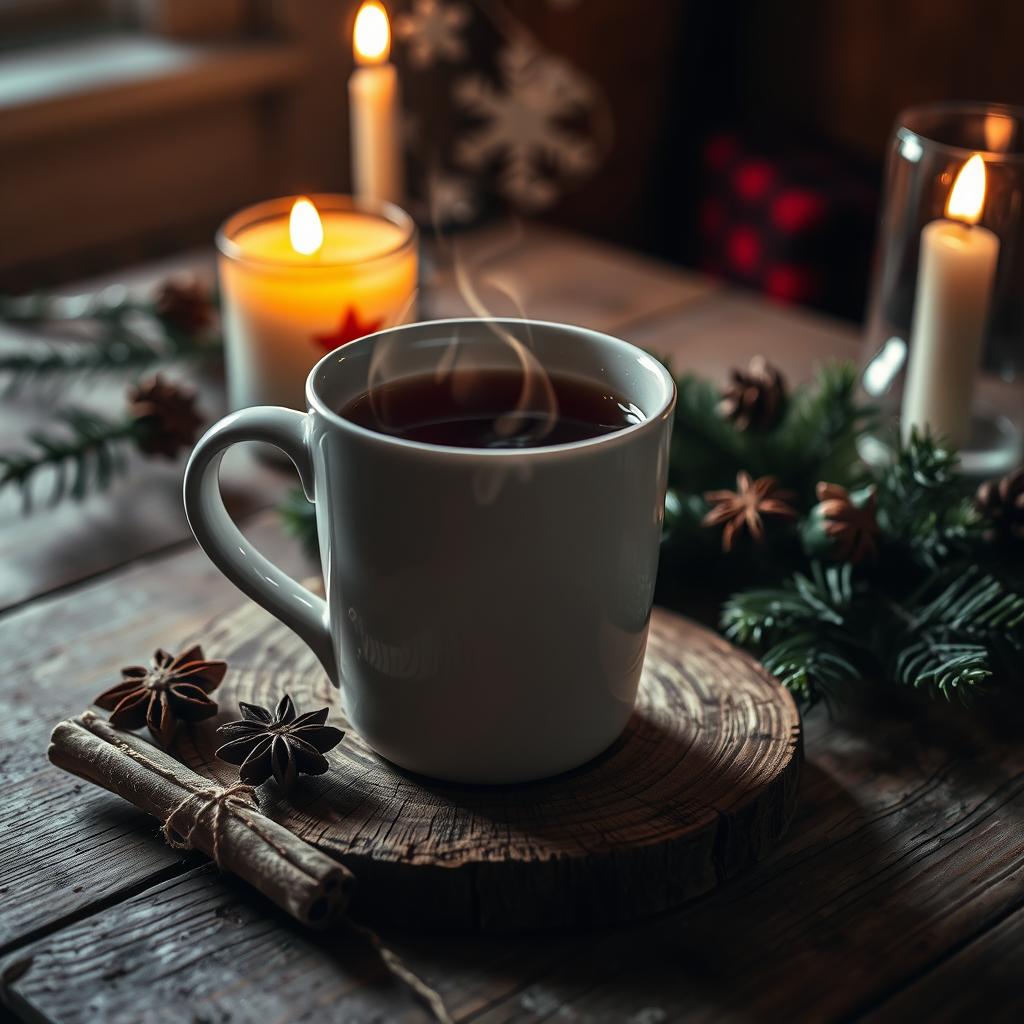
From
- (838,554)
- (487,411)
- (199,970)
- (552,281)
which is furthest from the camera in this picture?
(552,281)

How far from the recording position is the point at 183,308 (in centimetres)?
126

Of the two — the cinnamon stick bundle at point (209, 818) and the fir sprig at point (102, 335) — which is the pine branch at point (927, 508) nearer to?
the cinnamon stick bundle at point (209, 818)

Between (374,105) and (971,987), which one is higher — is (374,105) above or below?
above

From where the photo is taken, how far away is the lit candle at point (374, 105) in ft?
4.06

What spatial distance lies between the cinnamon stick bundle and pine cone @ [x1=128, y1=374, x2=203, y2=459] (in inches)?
15.5

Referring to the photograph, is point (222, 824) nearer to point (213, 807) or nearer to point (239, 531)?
point (213, 807)

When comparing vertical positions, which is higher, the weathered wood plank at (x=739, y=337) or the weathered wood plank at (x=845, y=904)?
the weathered wood plank at (x=845, y=904)

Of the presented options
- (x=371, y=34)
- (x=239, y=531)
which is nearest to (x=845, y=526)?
(x=239, y=531)

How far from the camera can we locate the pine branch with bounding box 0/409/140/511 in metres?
1.01

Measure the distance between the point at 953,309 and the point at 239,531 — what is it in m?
0.57

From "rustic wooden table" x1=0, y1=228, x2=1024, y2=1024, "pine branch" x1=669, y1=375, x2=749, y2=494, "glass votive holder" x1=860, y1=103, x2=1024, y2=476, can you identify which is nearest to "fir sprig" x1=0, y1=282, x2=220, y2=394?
"rustic wooden table" x1=0, y1=228, x2=1024, y2=1024

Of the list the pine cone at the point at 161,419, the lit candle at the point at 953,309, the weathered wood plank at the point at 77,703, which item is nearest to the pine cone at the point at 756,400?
the lit candle at the point at 953,309

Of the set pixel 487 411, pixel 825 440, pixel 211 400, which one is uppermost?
pixel 487 411

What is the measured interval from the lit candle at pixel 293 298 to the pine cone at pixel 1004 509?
1.55 feet
